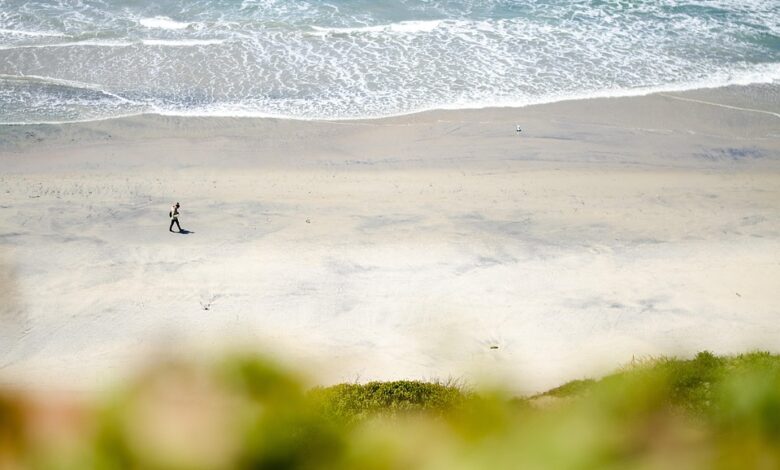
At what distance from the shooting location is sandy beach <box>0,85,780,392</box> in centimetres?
1368

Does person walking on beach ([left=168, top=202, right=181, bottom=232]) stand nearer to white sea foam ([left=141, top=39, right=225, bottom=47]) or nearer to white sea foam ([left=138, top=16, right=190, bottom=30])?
white sea foam ([left=141, top=39, right=225, bottom=47])

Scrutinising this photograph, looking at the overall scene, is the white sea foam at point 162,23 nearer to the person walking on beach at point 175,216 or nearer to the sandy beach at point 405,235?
the sandy beach at point 405,235

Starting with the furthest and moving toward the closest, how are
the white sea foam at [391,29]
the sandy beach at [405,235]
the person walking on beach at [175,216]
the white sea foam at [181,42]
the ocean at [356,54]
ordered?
1. the white sea foam at [391,29]
2. the white sea foam at [181,42]
3. the ocean at [356,54]
4. the person walking on beach at [175,216]
5. the sandy beach at [405,235]

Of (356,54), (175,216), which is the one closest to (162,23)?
(356,54)

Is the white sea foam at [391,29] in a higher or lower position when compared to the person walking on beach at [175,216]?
higher

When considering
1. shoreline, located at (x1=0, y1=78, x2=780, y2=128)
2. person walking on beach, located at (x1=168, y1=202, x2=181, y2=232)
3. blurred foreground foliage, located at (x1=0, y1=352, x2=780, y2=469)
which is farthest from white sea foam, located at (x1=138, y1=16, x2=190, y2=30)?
blurred foreground foliage, located at (x1=0, y1=352, x2=780, y2=469)

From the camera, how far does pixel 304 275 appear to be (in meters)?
15.6

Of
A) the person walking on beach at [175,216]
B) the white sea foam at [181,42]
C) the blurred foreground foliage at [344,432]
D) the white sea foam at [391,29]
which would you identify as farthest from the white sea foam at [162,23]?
the blurred foreground foliage at [344,432]

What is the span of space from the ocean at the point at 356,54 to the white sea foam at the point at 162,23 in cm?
7

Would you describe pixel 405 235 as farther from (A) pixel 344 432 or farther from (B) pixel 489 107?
(A) pixel 344 432

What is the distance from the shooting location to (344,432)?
1307 millimetres

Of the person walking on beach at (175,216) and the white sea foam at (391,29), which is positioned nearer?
the person walking on beach at (175,216)

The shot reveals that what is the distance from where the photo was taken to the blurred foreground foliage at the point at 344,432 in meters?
1.04

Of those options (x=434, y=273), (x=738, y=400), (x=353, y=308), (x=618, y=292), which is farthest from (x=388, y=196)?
(x=738, y=400)
